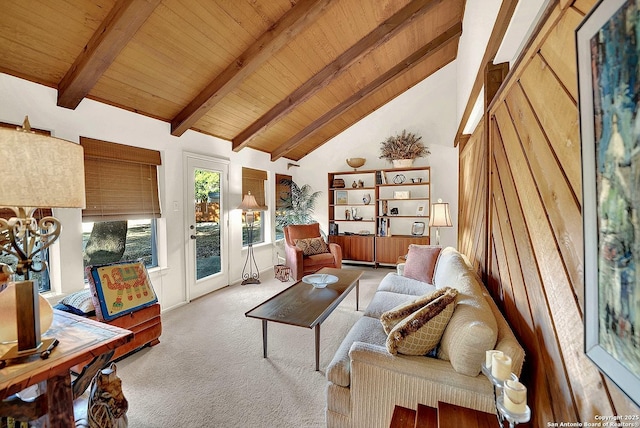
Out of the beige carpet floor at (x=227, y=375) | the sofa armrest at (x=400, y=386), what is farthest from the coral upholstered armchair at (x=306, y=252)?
the sofa armrest at (x=400, y=386)

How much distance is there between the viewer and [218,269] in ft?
13.9

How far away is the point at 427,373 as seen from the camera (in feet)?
4.26

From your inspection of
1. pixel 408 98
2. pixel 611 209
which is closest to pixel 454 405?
pixel 611 209

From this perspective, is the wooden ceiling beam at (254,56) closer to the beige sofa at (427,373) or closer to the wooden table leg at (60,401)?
the beige sofa at (427,373)

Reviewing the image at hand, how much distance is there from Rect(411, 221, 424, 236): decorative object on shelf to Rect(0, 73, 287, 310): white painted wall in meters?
2.95

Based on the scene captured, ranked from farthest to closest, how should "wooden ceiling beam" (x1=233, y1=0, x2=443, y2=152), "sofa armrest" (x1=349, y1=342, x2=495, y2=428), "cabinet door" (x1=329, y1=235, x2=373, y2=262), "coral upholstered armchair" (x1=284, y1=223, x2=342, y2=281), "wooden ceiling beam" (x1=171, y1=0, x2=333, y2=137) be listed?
"cabinet door" (x1=329, y1=235, x2=373, y2=262), "coral upholstered armchair" (x1=284, y1=223, x2=342, y2=281), "wooden ceiling beam" (x1=233, y1=0, x2=443, y2=152), "wooden ceiling beam" (x1=171, y1=0, x2=333, y2=137), "sofa armrest" (x1=349, y1=342, x2=495, y2=428)

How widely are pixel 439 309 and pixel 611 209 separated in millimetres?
964

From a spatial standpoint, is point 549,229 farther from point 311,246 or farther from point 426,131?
point 426,131

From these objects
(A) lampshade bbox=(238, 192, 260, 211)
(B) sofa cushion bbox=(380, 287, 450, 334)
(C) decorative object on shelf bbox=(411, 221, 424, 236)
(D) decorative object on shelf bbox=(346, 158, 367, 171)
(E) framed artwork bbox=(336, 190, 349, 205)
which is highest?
(D) decorative object on shelf bbox=(346, 158, 367, 171)

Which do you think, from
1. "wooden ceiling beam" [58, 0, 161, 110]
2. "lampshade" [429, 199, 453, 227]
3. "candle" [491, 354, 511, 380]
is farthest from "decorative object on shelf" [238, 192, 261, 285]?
"candle" [491, 354, 511, 380]

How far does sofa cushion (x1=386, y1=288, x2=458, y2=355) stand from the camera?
1.39 m

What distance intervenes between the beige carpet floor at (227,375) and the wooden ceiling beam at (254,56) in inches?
93.3

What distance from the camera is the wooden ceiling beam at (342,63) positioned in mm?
2988

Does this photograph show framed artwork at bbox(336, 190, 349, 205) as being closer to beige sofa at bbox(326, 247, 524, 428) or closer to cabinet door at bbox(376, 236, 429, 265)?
cabinet door at bbox(376, 236, 429, 265)
